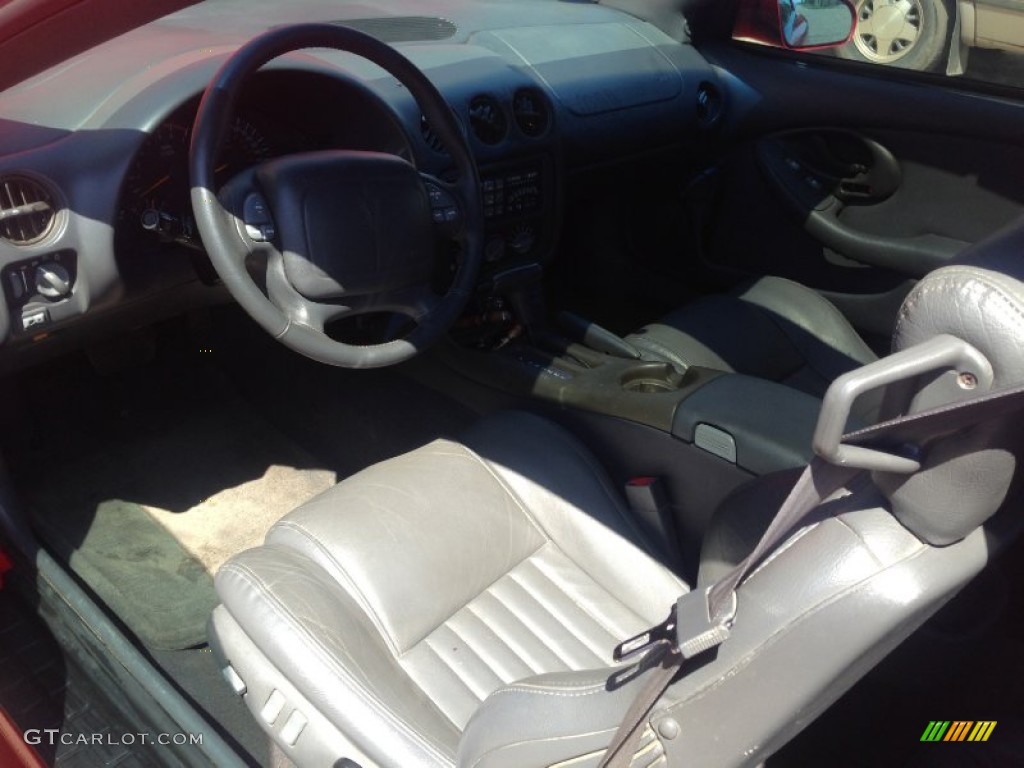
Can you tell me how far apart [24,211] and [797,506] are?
4.13 ft

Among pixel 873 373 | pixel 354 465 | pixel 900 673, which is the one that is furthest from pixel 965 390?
pixel 354 465

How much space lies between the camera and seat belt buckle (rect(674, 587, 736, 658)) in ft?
3.00

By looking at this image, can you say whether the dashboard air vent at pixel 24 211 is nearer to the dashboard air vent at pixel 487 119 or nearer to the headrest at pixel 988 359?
the dashboard air vent at pixel 487 119

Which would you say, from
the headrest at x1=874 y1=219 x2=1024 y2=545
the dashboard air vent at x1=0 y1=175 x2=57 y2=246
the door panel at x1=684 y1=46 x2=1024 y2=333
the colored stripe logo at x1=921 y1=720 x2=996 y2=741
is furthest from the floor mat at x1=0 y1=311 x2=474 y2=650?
the headrest at x1=874 y1=219 x2=1024 y2=545

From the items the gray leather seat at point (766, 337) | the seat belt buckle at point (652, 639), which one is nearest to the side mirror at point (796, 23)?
the gray leather seat at point (766, 337)

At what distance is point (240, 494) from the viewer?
2541 mm

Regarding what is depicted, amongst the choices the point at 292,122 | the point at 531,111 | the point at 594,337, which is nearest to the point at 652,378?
the point at 594,337

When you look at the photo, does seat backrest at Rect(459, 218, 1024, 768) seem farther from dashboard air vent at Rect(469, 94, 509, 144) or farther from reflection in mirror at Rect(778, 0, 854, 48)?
reflection in mirror at Rect(778, 0, 854, 48)

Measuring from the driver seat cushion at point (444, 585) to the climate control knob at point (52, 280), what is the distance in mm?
514

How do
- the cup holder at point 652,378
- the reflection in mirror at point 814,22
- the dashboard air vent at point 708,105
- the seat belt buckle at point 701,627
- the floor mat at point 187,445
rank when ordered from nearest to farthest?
1. the seat belt buckle at point 701,627
2. the cup holder at point 652,378
3. the floor mat at point 187,445
4. the reflection in mirror at point 814,22
5. the dashboard air vent at point 708,105

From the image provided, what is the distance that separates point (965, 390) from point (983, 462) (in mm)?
75

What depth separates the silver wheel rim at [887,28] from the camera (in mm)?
2422

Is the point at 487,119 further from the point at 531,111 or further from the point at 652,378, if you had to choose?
the point at 652,378

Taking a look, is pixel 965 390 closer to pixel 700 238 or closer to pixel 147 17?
pixel 147 17
